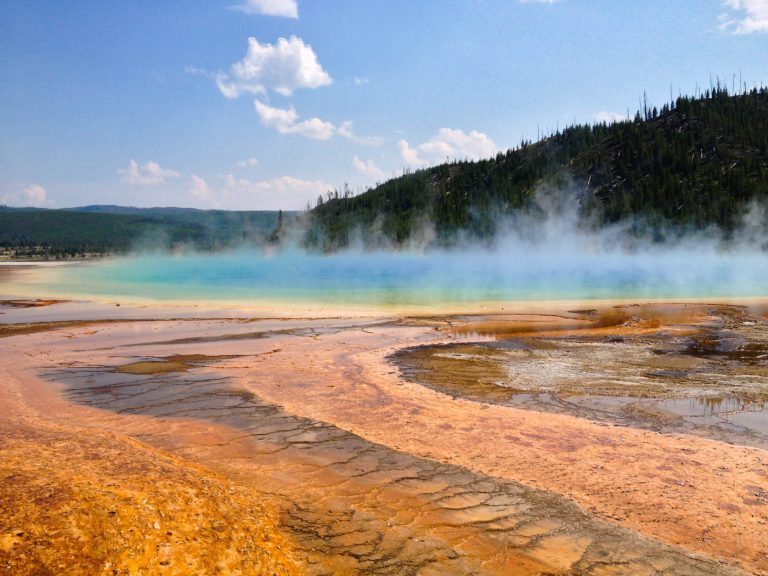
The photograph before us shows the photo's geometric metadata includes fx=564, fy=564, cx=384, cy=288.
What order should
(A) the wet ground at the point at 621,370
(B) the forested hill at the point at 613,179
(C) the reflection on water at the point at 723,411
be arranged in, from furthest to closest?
1. (B) the forested hill at the point at 613,179
2. (A) the wet ground at the point at 621,370
3. (C) the reflection on water at the point at 723,411

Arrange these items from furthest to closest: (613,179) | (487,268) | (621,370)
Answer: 1. (613,179)
2. (487,268)
3. (621,370)

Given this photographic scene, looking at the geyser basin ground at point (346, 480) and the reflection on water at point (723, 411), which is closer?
the geyser basin ground at point (346, 480)

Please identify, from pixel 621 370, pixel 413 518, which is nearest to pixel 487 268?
pixel 621 370

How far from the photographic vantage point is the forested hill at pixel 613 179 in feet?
307

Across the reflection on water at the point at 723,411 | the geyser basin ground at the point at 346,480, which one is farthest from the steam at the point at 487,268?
the geyser basin ground at the point at 346,480

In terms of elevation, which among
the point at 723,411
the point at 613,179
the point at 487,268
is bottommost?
the point at 723,411

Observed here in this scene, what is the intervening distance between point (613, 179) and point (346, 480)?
11777 cm

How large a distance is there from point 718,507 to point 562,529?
1.87 m

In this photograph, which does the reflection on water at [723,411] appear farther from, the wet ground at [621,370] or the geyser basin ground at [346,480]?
the geyser basin ground at [346,480]

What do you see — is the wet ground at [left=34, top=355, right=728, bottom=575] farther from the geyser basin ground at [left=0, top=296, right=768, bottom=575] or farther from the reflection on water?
the reflection on water

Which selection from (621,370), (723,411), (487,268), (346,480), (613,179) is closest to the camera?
(346,480)

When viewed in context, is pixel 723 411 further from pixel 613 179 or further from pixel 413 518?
pixel 613 179

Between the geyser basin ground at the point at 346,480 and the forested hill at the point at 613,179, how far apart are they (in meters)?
91.9

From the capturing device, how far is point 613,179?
112 m
